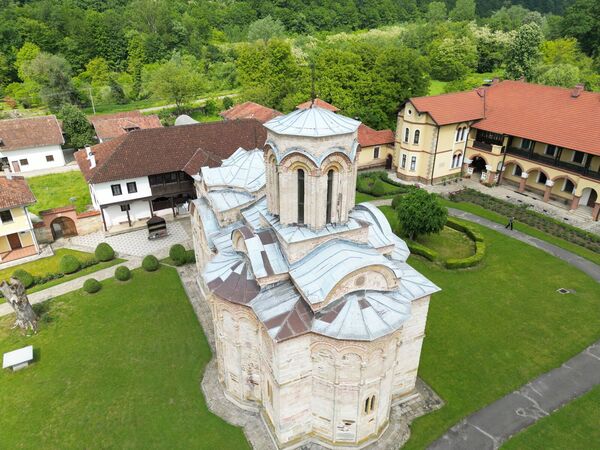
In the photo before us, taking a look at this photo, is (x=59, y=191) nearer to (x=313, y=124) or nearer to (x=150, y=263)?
(x=150, y=263)

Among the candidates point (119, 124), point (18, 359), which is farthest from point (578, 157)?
point (119, 124)

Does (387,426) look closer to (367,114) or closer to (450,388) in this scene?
(450,388)

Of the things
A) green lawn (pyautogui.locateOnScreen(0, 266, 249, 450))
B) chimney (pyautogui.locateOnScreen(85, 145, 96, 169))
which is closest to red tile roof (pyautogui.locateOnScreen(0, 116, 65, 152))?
chimney (pyautogui.locateOnScreen(85, 145, 96, 169))

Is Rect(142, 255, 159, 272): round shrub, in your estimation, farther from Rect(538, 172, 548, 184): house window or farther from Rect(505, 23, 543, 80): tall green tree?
Rect(505, 23, 543, 80): tall green tree

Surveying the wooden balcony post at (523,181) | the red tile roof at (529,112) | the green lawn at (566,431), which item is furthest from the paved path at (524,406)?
the wooden balcony post at (523,181)

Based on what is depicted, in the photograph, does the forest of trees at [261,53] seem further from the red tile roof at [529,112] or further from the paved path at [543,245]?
the paved path at [543,245]

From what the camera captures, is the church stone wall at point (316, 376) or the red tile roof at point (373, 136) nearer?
the church stone wall at point (316, 376)
